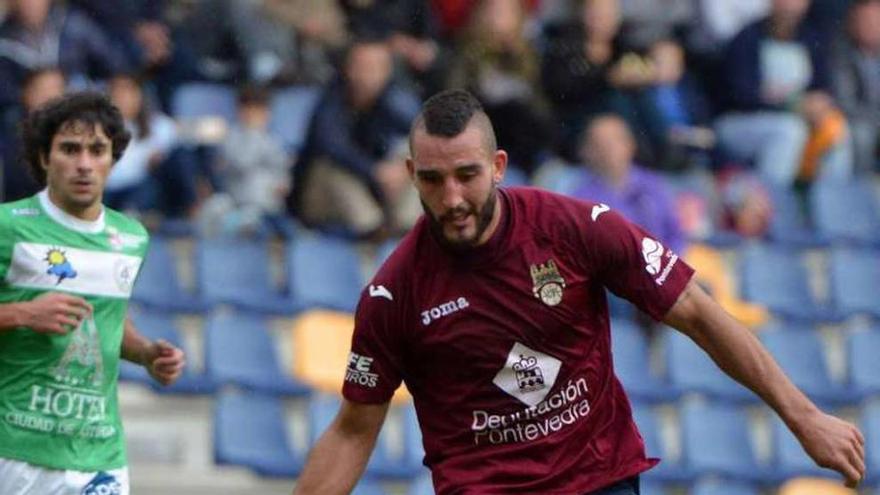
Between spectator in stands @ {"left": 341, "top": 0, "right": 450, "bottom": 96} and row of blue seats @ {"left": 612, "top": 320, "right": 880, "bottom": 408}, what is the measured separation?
2142 millimetres

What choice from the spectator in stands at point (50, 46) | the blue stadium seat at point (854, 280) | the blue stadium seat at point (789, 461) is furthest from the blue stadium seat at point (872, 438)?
the spectator in stands at point (50, 46)

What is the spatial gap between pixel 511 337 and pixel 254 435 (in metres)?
4.85

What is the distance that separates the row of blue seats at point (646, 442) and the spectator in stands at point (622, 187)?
102cm

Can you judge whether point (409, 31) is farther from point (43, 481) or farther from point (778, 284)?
point (43, 481)

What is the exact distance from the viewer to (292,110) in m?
13.4

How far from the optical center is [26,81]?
11.5 meters

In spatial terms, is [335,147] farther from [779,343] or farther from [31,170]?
[31,170]

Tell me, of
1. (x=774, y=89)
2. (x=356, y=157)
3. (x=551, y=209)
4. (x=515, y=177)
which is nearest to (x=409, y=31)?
(x=515, y=177)

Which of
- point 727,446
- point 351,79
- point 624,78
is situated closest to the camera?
point 727,446

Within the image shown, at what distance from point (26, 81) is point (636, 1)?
472 cm

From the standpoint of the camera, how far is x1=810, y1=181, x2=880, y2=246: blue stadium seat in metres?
13.6

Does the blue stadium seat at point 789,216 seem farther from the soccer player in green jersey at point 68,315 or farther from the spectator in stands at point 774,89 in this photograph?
the soccer player in green jersey at point 68,315

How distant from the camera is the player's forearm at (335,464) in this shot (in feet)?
20.2

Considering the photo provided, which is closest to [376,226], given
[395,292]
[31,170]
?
[31,170]
